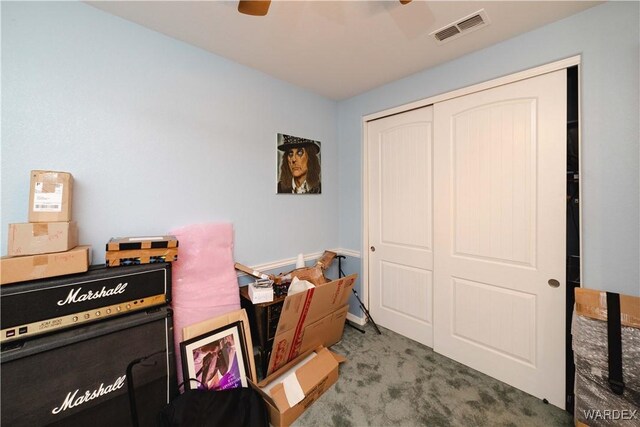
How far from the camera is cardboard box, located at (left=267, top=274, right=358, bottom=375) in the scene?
5.94 feet

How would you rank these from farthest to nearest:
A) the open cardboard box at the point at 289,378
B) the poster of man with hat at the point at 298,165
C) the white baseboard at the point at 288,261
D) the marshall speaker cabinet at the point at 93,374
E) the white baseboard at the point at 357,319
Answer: the white baseboard at the point at 357,319
the poster of man with hat at the point at 298,165
the white baseboard at the point at 288,261
the open cardboard box at the point at 289,378
the marshall speaker cabinet at the point at 93,374

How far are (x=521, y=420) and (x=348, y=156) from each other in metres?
2.53

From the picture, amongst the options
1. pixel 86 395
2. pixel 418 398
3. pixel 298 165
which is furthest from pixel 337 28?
pixel 418 398

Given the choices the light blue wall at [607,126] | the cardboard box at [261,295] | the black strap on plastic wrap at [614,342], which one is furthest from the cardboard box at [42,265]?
the light blue wall at [607,126]

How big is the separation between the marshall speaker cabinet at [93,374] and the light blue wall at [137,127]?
20.7 inches

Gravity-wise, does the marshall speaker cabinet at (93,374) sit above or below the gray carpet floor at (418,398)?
above

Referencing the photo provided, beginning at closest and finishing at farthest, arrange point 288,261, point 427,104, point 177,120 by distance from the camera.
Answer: point 177,120, point 427,104, point 288,261

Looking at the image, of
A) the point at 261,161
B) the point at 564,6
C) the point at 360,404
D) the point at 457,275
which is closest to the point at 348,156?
the point at 261,161

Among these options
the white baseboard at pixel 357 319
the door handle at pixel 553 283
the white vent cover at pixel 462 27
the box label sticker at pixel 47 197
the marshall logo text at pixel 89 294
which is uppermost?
the white vent cover at pixel 462 27

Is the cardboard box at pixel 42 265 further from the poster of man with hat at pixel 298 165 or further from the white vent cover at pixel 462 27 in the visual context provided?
the white vent cover at pixel 462 27

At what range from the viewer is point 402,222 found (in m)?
2.52

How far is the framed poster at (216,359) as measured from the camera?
148 centimetres

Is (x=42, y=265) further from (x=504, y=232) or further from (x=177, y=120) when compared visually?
(x=504, y=232)

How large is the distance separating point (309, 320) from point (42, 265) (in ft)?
5.17
